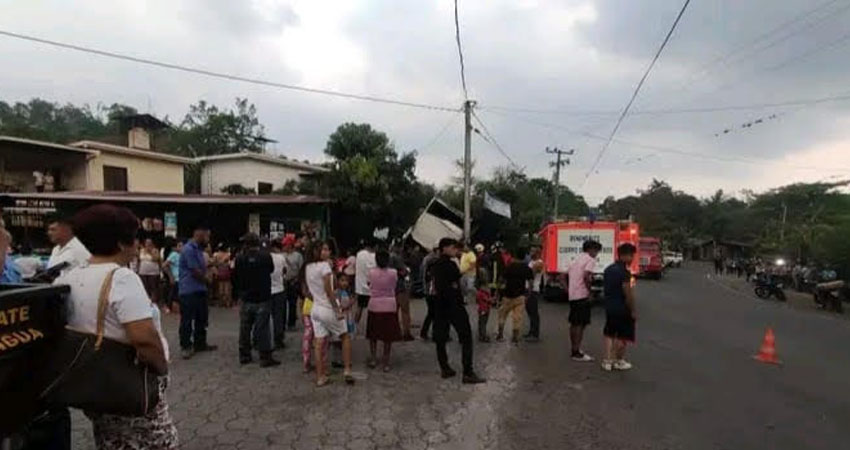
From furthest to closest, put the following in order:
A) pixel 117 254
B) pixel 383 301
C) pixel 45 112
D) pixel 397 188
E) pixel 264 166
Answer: pixel 45 112 → pixel 264 166 → pixel 397 188 → pixel 383 301 → pixel 117 254

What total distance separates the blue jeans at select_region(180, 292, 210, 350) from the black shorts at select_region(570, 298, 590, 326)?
5246 millimetres

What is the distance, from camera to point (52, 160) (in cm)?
2314

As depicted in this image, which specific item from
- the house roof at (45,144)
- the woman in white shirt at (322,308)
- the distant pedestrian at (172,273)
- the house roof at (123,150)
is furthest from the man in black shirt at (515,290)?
the house roof at (123,150)

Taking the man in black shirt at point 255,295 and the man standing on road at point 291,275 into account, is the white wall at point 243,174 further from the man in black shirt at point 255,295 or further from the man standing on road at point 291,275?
the man in black shirt at point 255,295

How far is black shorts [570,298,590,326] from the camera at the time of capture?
8961 millimetres

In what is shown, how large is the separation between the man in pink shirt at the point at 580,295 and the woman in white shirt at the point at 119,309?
709 centimetres

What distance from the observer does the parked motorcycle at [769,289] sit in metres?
26.5

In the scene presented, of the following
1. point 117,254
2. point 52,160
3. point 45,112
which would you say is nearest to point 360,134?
point 52,160

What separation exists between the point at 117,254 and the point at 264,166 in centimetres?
3045

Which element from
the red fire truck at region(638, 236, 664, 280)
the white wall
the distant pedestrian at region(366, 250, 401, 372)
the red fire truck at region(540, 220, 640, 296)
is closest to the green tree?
the white wall

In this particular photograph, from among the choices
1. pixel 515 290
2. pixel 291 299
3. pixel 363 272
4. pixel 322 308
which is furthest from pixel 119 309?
pixel 291 299

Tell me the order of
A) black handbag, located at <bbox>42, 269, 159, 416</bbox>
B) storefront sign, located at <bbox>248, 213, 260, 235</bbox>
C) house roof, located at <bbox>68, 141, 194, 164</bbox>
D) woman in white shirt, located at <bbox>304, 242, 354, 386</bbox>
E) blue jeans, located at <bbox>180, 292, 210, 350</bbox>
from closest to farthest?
1. black handbag, located at <bbox>42, 269, 159, 416</bbox>
2. woman in white shirt, located at <bbox>304, 242, 354, 386</bbox>
3. blue jeans, located at <bbox>180, 292, 210, 350</bbox>
4. storefront sign, located at <bbox>248, 213, 260, 235</bbox>
5. house roof, located at <bbox>68, 141, 194, 164</bbox>

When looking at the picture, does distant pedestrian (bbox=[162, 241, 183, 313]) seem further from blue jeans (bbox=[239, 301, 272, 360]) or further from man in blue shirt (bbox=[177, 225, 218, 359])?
blue jeans (bbox=[239, 301, 272, 360])

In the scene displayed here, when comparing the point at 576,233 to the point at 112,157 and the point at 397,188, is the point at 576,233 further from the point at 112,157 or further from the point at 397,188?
the point at 112,157
